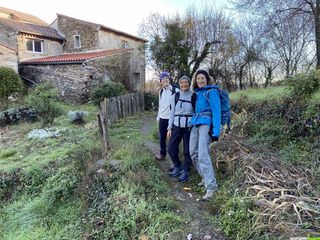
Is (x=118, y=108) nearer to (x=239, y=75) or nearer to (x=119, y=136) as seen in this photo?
(x=119, y=136)

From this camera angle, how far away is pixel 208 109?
14.1 ft

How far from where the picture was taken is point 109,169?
5.09 m

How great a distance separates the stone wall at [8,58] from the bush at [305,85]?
17.4 m

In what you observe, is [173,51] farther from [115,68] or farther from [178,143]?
[178,143]

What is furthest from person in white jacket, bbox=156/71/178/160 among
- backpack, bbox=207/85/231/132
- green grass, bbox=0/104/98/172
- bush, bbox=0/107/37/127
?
bush, bbox=0/107/37/127

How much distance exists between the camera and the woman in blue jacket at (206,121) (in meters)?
4.14

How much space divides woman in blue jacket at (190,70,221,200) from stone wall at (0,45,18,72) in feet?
56.7

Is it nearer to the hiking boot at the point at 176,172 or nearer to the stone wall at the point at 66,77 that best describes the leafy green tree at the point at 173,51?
the stone wall at the point at 66,77

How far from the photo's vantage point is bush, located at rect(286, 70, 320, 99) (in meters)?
6.60

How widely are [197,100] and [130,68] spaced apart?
14.3m

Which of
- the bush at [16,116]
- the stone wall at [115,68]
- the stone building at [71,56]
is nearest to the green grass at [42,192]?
the bush at [16,116]

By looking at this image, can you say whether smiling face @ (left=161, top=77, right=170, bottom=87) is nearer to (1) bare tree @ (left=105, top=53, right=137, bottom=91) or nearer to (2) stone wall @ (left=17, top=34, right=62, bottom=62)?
(1) bare tree @ (left=105, top=53, right=137, bottom=91)

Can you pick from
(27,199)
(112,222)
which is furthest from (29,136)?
(112,222)

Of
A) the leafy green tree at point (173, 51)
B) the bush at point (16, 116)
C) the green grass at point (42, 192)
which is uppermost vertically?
the leafy green tree at point (173, 51)
